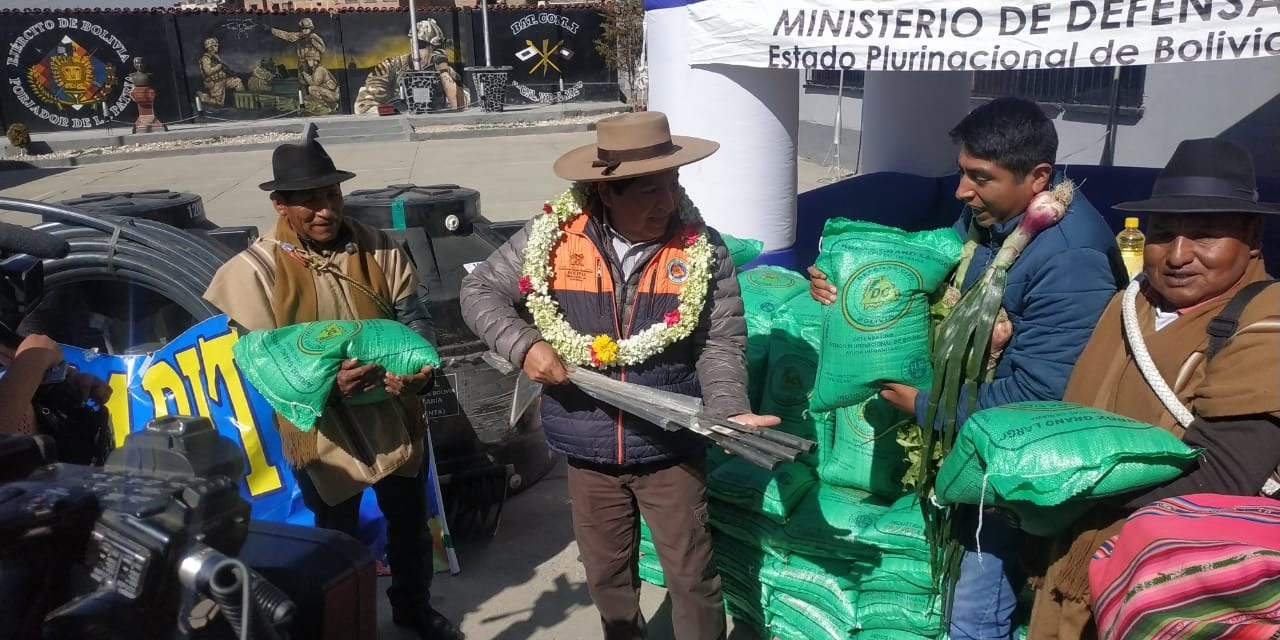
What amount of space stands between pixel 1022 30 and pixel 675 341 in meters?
2.09

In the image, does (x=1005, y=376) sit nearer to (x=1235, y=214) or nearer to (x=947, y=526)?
(x=947, y=526)

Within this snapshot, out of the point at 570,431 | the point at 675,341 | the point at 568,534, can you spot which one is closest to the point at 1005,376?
the point at 675,341

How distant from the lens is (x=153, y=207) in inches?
167

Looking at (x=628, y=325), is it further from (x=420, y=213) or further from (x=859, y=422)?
(x=420, y=213)

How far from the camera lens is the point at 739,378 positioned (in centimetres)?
227

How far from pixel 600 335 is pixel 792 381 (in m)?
0.97

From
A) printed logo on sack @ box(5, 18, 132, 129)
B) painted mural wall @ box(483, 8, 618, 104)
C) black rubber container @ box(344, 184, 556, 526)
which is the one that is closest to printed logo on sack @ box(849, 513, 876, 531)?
black rubber container @ box(344, 184, 556, 526)

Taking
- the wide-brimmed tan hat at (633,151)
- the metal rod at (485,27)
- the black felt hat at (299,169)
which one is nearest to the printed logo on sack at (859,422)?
the wide-brimmed tan hat at (633,151)

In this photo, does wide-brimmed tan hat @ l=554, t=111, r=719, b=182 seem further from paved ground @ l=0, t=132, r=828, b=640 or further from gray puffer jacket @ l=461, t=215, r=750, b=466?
paved ground @ l=0, t=132, r=828, b=640

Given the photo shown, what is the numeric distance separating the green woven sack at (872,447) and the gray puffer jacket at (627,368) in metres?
0.64

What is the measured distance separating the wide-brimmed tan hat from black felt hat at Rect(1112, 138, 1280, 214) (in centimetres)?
108

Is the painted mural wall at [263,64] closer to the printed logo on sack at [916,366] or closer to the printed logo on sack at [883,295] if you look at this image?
the printed logo on sack at [883,295]

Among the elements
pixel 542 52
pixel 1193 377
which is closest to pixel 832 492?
pixel 1193 377

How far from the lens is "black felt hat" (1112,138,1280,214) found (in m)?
1.74
